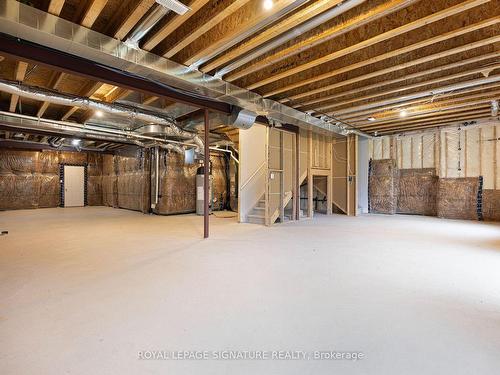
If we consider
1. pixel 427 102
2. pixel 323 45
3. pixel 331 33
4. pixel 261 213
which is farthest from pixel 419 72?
pixel 261 213

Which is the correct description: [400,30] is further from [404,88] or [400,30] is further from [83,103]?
[83,103]

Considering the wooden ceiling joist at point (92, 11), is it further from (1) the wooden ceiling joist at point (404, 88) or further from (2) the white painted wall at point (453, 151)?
(2) the white painted wall at point (453, 151)

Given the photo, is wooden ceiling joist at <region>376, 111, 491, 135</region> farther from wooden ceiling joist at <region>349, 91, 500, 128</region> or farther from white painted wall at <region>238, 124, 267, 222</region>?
white painted wall at <region>238, 124, 267, 222</region>

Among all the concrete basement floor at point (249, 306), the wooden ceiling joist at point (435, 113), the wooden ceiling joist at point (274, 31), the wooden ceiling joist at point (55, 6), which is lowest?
the concrete basement floor at point (249, 306)

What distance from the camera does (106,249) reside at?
3.79m

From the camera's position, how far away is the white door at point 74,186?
10.6m

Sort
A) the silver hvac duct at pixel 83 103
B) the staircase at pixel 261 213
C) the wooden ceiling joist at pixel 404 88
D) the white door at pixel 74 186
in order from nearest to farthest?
the silver hvac duct at pixel 83 103, the wooden ceiling joist at pixel 404 88, the staircase at pixel 261 213, the white door at pixel 74 186

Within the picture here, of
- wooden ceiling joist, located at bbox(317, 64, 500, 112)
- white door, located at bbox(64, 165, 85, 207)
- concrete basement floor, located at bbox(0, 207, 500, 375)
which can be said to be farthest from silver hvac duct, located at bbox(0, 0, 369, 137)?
white door, located at bbox(64, 165, 85, 207)

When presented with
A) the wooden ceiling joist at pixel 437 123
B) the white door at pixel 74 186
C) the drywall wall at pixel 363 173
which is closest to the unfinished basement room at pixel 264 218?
the wooden ceiling joist at pixel 437 123

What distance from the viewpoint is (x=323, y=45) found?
3.46m

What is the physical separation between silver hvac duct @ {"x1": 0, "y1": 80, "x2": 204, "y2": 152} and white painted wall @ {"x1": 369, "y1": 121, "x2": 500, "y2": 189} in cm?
688

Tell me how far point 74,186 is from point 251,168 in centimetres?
839

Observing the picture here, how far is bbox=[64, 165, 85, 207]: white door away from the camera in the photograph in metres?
10.6

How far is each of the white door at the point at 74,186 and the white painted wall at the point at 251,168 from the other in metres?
8.12
